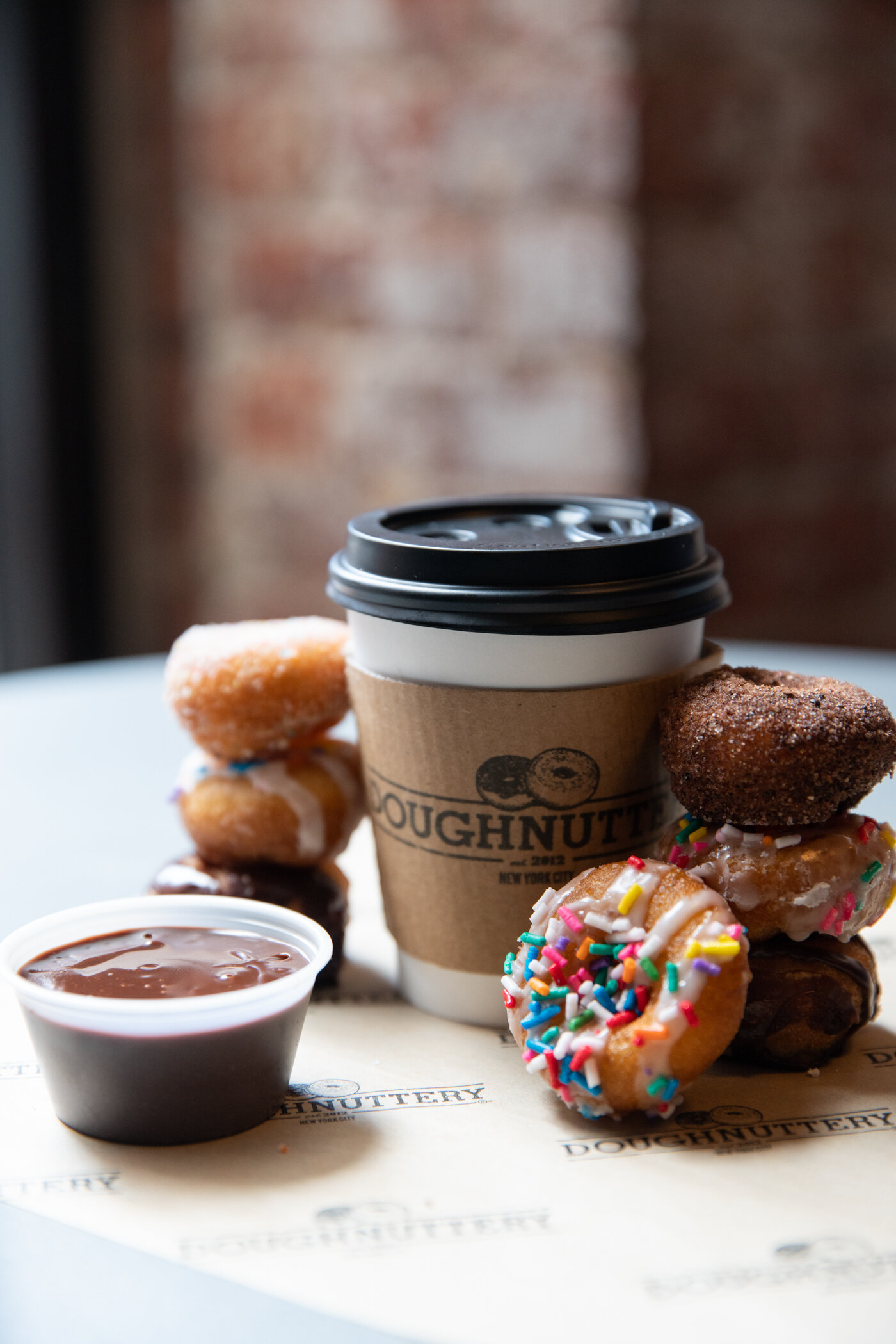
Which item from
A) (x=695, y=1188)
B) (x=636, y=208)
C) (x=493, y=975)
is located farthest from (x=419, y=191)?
(x=695, y=1188)

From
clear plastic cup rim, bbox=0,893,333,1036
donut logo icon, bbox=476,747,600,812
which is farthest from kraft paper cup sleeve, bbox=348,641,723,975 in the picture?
clear plastic cup rim, bbox=0,893,333,1036

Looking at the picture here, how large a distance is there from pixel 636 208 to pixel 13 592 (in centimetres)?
139

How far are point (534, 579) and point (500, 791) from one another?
0.15m

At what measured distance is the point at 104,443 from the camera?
2.71m

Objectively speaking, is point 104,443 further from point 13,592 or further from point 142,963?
point 142,963

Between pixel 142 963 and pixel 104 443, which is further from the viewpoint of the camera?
pixel 104 443

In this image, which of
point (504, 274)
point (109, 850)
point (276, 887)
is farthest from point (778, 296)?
point (276, 887)

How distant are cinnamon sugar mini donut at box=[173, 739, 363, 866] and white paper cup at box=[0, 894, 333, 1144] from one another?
7.7 inches

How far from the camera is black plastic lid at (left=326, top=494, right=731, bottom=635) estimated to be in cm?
90

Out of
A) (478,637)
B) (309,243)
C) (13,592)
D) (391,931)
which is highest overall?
(309,243)

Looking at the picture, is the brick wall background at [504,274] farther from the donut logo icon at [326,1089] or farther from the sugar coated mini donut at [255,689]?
the donut logo icon at [326,1089]

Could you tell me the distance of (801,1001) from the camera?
90 cm

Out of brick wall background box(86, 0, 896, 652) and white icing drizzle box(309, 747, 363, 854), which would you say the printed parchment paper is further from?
brick wall background box(86, 0, 896, 652)

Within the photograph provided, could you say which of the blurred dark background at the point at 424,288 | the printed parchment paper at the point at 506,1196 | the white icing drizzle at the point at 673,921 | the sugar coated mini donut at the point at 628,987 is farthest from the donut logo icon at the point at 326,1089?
the blurred dark background at the point at 424,288
